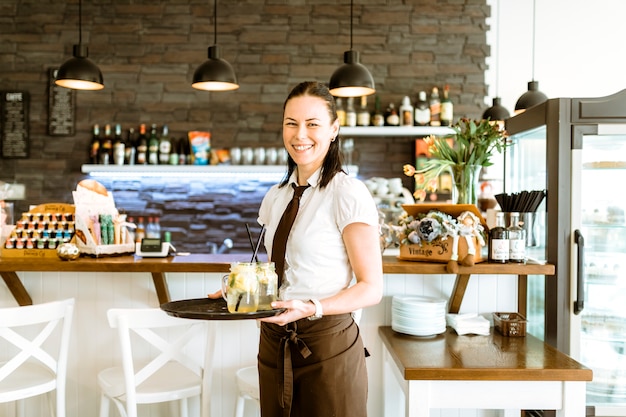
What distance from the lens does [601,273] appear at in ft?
9.64

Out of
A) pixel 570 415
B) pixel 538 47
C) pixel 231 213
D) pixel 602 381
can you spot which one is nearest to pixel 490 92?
pixel 538 47

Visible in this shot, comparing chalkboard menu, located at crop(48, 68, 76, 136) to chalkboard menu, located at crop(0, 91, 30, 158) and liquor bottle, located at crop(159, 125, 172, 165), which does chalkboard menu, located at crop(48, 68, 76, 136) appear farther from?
liquor bottle, located at crop(159, 125, 172, 165)

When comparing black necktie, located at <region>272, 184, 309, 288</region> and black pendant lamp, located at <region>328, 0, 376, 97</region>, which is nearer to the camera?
black necktie, located at <region>272, 184, 309, 288</region>

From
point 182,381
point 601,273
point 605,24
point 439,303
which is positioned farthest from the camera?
point 605,24

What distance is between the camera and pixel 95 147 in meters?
5.06

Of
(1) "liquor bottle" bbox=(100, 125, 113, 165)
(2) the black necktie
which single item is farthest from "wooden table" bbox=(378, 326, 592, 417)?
(1) "liquor bottle" bbox=(100, 125, 113, 165)

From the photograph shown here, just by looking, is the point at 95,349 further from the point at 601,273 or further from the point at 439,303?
the point at 601,273

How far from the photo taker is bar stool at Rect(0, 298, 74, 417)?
6.93 feet

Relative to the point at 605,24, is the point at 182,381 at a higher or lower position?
lower

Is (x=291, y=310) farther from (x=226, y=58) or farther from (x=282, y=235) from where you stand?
(x=226, y=58)

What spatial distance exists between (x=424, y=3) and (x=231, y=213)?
2.54 meters

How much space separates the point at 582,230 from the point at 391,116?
2337mm

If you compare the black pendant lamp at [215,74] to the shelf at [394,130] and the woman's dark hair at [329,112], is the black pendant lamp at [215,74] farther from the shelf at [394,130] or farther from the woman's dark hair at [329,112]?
the woman's dark hair at [329,112]

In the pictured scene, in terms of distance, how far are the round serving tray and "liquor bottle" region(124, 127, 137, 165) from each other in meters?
3.49
